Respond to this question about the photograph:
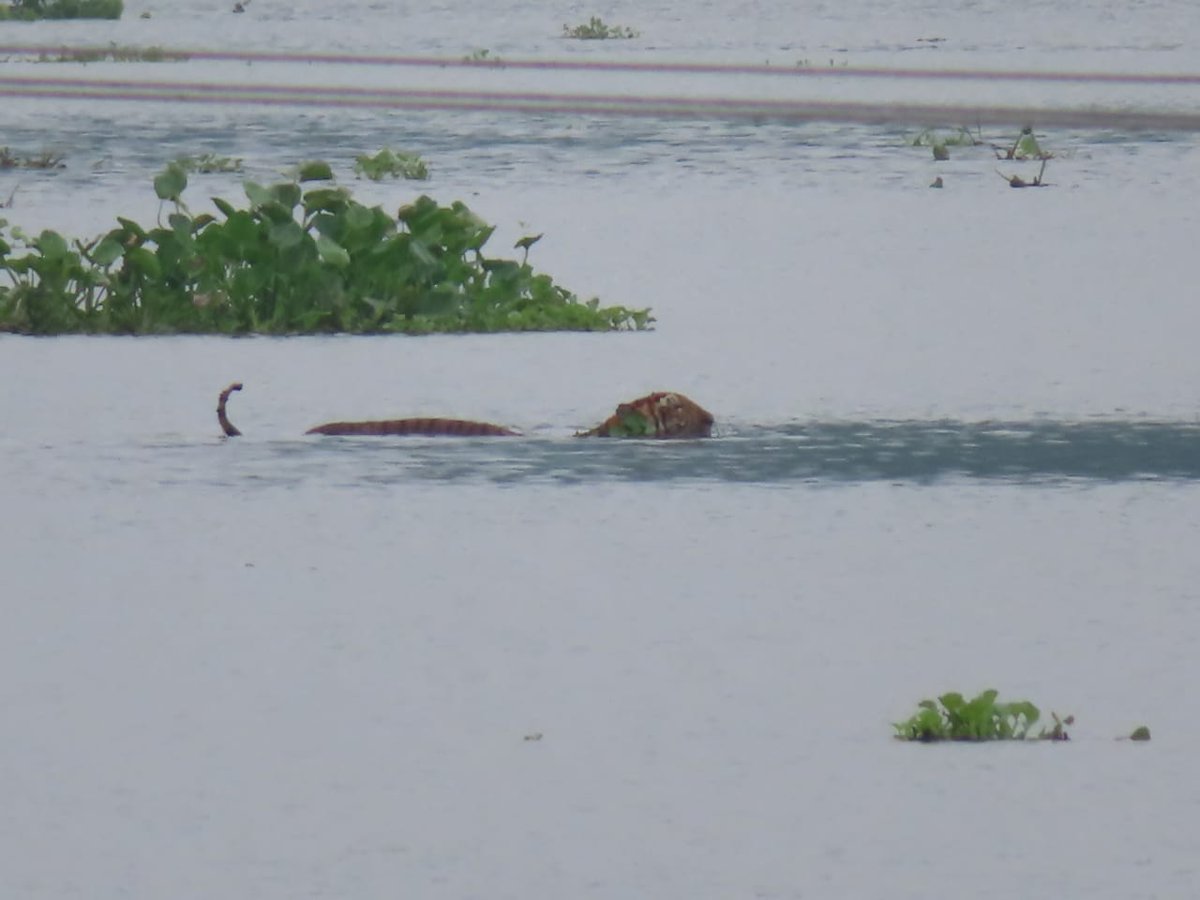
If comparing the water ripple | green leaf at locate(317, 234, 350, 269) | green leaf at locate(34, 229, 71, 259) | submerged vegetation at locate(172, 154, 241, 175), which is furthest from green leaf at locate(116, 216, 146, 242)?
submerged vegetation at locate(172, 154, 241, 175)

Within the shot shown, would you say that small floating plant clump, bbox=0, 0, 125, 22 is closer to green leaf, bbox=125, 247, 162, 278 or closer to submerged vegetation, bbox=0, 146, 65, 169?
submerged vegetation, bbox=0, 146, 65, 169

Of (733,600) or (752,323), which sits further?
(752,323)

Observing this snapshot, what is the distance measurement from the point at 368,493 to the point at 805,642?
9.34ft

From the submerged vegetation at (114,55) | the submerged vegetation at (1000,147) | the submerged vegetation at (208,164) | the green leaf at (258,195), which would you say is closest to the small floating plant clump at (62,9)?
the submerged vegetation at (114,55)

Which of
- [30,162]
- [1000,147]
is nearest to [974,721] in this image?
[30,162]

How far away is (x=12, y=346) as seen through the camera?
1551 cm

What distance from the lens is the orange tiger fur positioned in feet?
40.5

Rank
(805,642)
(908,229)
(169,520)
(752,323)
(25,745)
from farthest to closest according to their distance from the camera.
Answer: (908,229)
(752,323)
(169,520)
(805,642)
(25,745)

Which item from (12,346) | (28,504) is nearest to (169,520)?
(28,504)

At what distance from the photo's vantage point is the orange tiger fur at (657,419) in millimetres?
12359

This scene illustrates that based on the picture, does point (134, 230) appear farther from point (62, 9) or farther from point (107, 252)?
point (62, 9)

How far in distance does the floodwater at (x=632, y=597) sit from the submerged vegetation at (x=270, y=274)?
25cm

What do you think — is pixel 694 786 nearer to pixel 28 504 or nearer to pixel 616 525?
pixel 616 525

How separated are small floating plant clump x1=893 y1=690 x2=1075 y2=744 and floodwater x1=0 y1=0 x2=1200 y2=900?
8 centimetres
